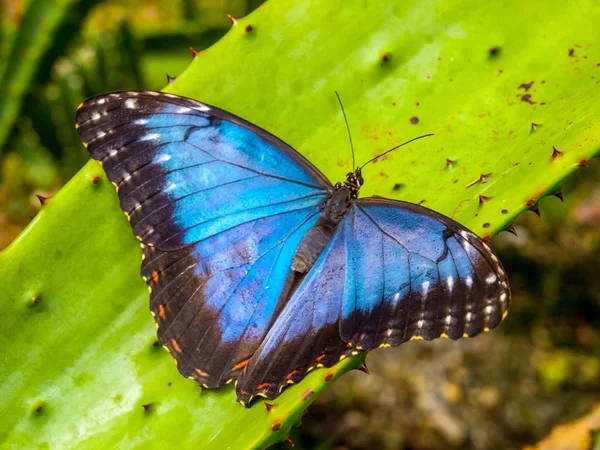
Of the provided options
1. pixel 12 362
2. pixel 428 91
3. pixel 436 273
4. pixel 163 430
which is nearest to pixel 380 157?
pixel 428 91

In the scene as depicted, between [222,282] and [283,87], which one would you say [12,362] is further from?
[283,87]

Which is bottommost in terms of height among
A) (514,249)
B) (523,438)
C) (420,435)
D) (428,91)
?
(523,438)

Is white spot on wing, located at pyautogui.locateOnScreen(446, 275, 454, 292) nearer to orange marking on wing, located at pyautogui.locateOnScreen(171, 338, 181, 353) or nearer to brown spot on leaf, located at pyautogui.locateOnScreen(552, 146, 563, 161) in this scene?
brown spot on leaf, located at pyautogui.locateOnScreen(552, 146, 563, 161)

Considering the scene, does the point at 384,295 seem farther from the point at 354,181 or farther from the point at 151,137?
the point at 151,137

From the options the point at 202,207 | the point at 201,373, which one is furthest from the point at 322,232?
the point at 201,373

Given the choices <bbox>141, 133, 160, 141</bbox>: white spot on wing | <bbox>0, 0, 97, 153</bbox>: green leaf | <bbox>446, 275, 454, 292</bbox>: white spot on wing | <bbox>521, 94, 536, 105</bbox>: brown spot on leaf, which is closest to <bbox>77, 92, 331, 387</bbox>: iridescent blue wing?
<bbox>141, 133, 160, 141</bbox>: white spot on wing

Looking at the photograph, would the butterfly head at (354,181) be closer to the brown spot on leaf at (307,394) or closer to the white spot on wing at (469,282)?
the white spot on wing at (469,282)
